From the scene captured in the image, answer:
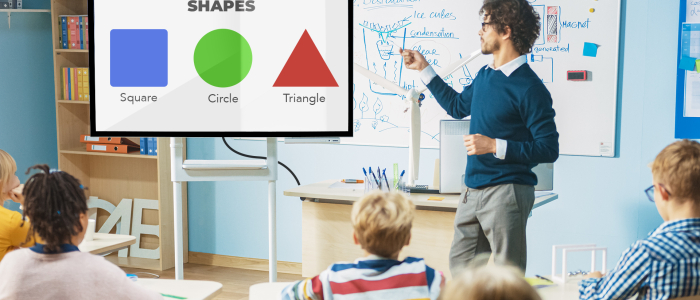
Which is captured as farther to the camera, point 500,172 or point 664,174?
point 500,172

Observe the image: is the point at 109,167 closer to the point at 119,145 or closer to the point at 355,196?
the point at 119,145

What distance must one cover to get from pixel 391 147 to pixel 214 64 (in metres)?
1.62

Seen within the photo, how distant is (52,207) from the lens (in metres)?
1.35

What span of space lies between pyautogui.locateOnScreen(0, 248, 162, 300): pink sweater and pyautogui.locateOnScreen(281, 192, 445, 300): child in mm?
387

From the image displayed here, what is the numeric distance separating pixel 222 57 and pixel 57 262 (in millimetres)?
1347

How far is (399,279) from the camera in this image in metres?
1.29

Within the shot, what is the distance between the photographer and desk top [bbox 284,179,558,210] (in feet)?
8.77

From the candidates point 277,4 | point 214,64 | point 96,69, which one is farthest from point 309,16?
point 96,69

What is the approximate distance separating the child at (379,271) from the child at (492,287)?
59cm

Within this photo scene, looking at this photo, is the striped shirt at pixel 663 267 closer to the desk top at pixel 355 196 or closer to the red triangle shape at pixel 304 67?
the desk top at pixel 355 196

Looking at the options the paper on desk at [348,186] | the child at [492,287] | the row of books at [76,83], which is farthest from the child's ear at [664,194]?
the row of books at [76,83]

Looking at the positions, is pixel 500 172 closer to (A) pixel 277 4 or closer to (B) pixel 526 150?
(B) pixel 526 150

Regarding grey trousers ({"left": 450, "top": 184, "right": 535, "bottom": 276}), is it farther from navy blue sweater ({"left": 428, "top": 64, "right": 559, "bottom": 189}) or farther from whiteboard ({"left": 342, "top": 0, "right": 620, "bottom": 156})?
whiteboard ({"left": 342, "top": 0, "right": 620, "bottom": 156})

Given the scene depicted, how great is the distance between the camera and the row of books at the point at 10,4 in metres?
3.85
